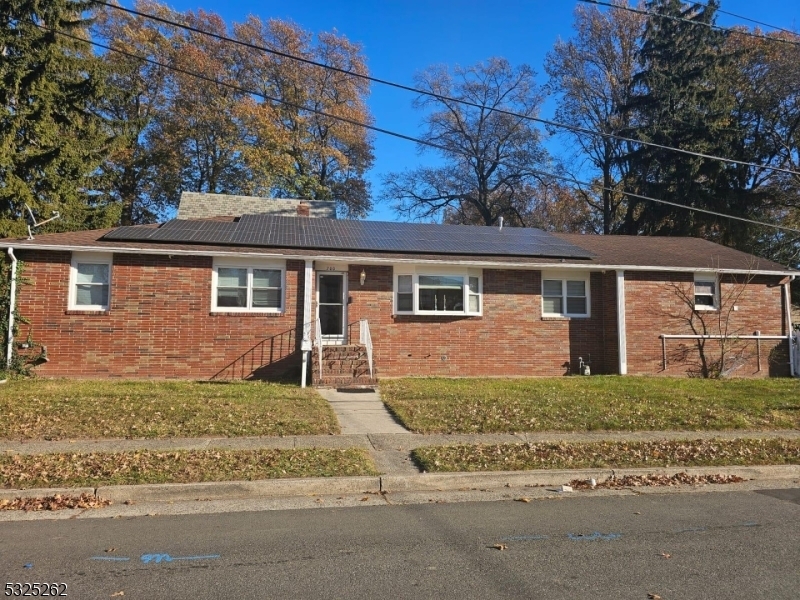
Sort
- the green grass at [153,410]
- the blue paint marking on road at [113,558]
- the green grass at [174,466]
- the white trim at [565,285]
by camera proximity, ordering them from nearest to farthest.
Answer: the blue paint marking on road at [113,558] < the green grass at [174,466] < the green grass at [153,410] < the white trim at [565,285]

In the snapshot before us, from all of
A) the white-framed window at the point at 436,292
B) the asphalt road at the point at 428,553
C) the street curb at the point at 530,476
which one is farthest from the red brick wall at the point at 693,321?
the asphalt road at the point at 428,553

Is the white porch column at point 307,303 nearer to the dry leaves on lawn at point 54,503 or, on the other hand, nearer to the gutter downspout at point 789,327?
the dry leaves on lawn at point 54,503

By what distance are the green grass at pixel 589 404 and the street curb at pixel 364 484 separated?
2051 mm

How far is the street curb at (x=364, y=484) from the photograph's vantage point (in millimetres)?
5605

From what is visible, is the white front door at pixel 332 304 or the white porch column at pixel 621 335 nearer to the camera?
the white front door at pixel 332 304

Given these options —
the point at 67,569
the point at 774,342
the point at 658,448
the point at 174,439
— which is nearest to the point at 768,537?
the point at 658,448

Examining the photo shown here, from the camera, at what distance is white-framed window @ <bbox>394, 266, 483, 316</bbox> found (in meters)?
14.6

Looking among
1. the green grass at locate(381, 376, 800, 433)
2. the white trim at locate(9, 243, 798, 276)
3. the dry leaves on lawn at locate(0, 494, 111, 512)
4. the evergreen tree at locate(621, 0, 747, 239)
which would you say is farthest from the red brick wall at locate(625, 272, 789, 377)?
the dry leaves on lawn at locate(0, 494, 111, 512)

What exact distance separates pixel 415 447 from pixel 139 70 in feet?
109

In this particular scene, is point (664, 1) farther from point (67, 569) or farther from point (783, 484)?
point (67, 569)

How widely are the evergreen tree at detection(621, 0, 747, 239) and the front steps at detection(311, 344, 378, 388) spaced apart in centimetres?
2135

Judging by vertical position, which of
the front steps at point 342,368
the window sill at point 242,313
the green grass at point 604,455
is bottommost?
the green grass at point 604,455

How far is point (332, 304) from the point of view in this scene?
1449 cm

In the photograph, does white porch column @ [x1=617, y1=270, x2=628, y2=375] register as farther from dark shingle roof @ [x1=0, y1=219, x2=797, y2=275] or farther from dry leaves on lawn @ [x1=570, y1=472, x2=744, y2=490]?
dry leaves on lawn @ [x1=570, y1=472, x2=744, y2=490]
